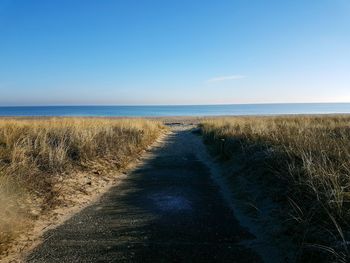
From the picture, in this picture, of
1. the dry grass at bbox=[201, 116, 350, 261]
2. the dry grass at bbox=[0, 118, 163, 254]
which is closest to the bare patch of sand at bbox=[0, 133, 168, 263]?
the dry grass at bbox=[0, 118, 163, 254]

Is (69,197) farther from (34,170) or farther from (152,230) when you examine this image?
(152,230)

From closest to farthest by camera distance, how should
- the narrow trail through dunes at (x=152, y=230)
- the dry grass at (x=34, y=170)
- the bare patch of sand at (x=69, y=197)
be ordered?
the narrow trail through dunes at (x=152, y=230) → the bare patch of sand at (x=69, y=197) → the dry grass at (x=34, y=170)

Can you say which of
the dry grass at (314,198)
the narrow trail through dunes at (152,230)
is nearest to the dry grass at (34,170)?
the narrow trail through dunes at (152,230)

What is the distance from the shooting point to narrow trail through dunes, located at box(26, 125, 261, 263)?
16.3ft

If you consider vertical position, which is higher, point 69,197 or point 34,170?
point 34,170

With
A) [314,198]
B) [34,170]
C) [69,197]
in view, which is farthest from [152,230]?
[34,170]

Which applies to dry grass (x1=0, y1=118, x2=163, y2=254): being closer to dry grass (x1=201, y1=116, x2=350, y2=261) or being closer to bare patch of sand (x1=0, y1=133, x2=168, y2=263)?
bare patch of sand (x1=0, y1=133, x2=168, y2=263)

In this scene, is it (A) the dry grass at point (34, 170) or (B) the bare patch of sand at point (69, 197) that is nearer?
(B) the bare patch of sand at point (69, 197)

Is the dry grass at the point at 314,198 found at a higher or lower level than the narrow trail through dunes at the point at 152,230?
higher

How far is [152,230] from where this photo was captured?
5.95 metres

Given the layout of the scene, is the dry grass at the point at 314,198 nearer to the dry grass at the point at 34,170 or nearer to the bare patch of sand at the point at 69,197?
the bare patch of sand at the point at 69,197

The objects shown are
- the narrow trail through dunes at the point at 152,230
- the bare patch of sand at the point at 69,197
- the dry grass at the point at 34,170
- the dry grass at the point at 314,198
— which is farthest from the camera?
the dry grass at the point at 34,170

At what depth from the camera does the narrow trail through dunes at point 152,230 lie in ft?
16.3

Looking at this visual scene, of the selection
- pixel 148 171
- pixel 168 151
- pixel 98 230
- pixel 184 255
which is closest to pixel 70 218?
pixel 98 230
